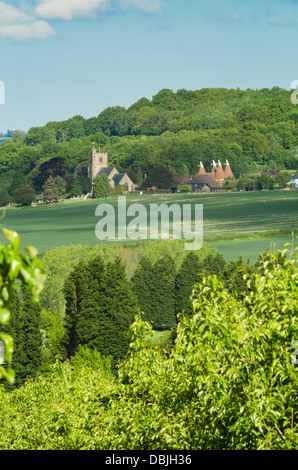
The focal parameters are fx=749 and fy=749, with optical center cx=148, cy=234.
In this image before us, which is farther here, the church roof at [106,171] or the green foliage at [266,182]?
the church roof at [106,171]

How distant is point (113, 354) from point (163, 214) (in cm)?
9754

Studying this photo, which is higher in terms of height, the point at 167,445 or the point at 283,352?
the point at 283,352

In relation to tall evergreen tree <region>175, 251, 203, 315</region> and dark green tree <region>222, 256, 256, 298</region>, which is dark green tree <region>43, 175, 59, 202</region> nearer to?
tall evergreen tree <region>175, 251, 203, 315</region>

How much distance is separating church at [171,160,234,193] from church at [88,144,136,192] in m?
11.4

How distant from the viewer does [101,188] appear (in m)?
179

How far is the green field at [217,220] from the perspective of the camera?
85875mm

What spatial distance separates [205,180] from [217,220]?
2893 inches

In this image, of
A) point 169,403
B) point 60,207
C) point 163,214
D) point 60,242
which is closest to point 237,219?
point 163,214

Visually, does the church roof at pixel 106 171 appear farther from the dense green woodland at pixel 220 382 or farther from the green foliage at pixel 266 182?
the dense green woodland at pixel 220 382

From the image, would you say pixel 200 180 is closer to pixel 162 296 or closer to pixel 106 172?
pixel 106 172

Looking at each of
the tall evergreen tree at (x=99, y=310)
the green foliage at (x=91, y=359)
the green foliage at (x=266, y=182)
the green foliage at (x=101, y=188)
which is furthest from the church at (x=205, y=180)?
the green foliage at (x=91, y=359)

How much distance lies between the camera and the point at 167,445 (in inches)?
459

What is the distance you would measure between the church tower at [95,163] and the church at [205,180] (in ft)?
76.3

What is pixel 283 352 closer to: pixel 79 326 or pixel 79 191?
pixel 79 326
